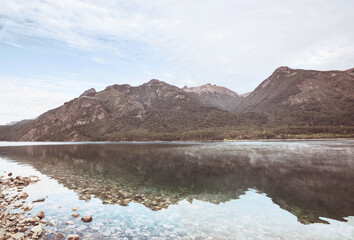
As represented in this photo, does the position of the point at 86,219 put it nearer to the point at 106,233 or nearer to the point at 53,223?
the point at 53,223

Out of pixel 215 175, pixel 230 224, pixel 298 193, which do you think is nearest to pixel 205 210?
pixel 230 224

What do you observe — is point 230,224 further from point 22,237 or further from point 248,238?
point 22,237

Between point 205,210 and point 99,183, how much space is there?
67.9 feet

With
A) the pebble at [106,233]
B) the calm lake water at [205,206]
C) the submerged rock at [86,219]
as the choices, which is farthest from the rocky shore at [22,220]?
the pebble at [106,233]

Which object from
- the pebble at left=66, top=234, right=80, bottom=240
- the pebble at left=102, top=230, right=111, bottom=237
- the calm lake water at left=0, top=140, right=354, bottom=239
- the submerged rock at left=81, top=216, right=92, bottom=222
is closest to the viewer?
the pebble at left=66, top=234, right=80, bottom=240

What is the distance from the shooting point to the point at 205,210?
20188 millimetres

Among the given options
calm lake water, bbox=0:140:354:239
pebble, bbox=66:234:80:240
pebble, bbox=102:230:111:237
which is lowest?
calm lake water, bbox=0:140:354:239

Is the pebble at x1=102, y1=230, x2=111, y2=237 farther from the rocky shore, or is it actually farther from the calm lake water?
the rocky shore

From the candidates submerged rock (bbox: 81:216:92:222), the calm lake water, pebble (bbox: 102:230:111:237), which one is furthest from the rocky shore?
pebble (bbox: 102:230:111:237)

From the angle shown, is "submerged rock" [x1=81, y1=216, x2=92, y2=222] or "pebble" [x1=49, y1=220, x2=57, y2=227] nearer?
"pebble" [x1=49, y1=220, x2=57, y2=227]

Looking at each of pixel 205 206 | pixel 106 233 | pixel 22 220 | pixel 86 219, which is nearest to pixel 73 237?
pixel 106 233

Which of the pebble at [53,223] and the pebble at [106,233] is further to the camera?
the pebble at [53,223]

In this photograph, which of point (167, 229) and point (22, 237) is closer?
point (22, 237)

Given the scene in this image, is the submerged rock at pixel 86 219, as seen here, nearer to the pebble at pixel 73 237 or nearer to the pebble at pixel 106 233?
the pebble at pixel 106 233
